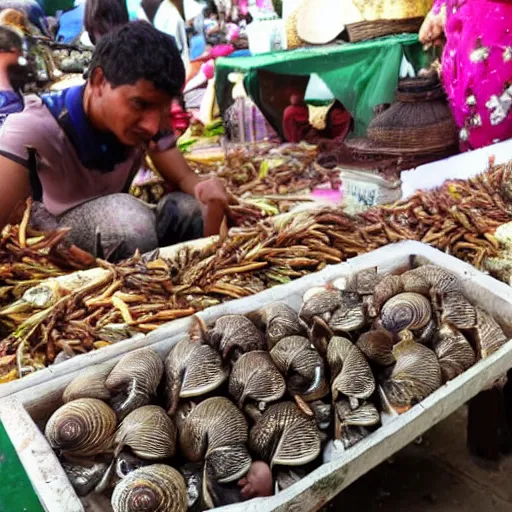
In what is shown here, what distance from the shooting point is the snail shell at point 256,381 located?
4.51 ft

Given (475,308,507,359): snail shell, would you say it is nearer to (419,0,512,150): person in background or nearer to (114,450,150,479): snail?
(114,450,150,479): snail

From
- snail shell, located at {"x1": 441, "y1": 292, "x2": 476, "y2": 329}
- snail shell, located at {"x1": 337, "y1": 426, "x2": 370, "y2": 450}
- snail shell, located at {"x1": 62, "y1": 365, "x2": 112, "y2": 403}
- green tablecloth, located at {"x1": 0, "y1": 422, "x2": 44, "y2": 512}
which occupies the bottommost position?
green tablecloth, located at {"x1": 0, "y1": 422, "x2": 44, "y2": 512}

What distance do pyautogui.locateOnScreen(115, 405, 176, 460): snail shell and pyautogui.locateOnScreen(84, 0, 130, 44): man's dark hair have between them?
4.93 feet

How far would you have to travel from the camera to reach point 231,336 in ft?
5.08

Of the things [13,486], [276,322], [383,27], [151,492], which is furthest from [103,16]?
[383,27]

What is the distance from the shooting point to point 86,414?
4.17 ft

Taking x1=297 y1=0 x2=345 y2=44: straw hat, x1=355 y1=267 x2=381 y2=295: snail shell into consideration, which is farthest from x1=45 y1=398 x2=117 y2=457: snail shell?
x1=297 y1=0 x2=345 y2=44: straw hat

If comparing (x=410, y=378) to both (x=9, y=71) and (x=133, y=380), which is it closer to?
(x=133, y=380)

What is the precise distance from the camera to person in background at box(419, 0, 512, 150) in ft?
9.80

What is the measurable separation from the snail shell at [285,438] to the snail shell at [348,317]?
347mm

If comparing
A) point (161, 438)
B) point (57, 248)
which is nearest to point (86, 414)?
point (161, 438)

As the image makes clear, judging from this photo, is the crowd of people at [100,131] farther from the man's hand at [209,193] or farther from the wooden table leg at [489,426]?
the wooden table leg at [489,426]

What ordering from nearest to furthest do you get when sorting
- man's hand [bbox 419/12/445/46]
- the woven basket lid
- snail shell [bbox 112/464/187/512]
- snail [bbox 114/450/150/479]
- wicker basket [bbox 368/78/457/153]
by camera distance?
snail shell [bbox 112/464/187/512]
snail [bbox 114/450/150/479]
wicker basket [bbox 368/78/457/153]
man's hand [bbox 419/12/445/46]
the woven basket lid

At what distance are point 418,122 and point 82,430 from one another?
2.86m
